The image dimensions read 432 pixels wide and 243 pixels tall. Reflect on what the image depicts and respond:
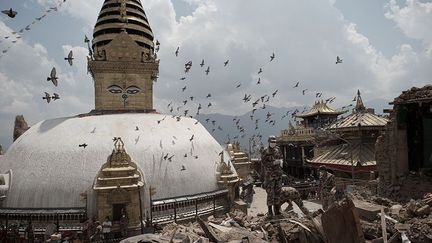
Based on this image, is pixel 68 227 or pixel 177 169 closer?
pixel 68 227

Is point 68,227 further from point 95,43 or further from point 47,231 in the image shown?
point 95,43

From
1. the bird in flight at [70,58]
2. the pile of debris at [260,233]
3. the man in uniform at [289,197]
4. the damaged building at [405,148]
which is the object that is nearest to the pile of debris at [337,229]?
the pile of debris at [260,233]

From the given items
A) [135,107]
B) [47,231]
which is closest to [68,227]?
[47,231]

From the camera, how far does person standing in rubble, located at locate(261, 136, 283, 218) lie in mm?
13117

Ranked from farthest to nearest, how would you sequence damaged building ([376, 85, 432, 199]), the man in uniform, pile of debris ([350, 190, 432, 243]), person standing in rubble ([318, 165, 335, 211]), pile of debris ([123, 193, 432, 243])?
1. damaged building ([376, 85, 432, 199])
2. person standing in rubble ([318, 165, 335, 211])
3. the man in uniform
4. pile of debris ([350, 190, 432, 243])
5. pile of debris ([123, 193, 432, 243])

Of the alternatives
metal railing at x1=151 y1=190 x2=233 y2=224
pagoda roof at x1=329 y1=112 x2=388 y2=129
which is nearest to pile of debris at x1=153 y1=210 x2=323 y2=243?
metal railing at x1=151 y1=190 x2=233 y2=224

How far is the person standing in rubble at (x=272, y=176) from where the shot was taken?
43.0 feet

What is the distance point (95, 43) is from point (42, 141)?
1181cm

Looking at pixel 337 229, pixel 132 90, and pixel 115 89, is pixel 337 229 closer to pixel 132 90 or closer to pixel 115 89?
pixel 132 90

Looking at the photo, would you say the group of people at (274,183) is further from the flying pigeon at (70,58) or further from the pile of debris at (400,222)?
the flying pigeon at (70,58)

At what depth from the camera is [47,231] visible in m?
17.7

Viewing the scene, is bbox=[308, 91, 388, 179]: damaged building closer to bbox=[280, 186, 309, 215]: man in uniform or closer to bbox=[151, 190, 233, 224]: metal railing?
bbox=[151, 190, 233, 224]: metal railing

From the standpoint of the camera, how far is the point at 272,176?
1315 centimetres

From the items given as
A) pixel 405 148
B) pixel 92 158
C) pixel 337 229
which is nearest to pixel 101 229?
pixel 92 158
